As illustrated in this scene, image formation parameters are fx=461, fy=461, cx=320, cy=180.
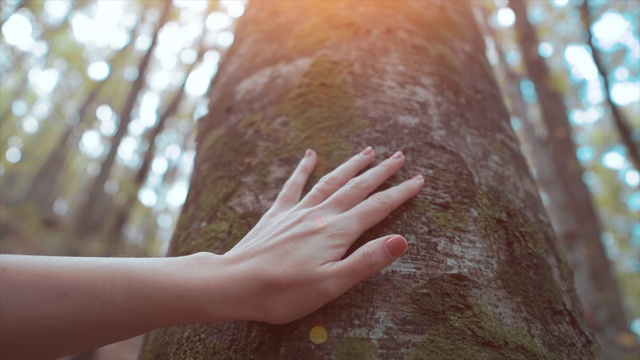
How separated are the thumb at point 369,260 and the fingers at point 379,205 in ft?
0.44

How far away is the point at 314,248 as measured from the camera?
4.00 feet

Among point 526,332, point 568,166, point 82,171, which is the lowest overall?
point 82,171

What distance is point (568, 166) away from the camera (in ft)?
20.1

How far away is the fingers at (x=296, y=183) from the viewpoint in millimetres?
1462

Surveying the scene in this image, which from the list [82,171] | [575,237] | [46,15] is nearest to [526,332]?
[575,237]

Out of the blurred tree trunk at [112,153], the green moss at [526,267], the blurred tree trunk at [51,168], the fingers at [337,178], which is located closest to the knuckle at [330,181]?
the fingers at [337,178]

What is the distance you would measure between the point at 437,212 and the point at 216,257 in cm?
67

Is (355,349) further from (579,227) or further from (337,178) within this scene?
(579,227)

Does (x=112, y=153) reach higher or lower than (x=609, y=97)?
lower

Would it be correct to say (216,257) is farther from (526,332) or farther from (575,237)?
(575,237)

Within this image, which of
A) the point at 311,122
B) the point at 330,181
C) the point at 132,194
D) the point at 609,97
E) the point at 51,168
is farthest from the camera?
the point at 51,168

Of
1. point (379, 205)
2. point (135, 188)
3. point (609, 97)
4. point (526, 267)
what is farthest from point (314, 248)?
point (135, 188)

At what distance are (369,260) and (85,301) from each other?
0.68 metres

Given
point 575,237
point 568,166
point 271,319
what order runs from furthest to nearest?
point 568,166 → point 575,237 → point 271,319
